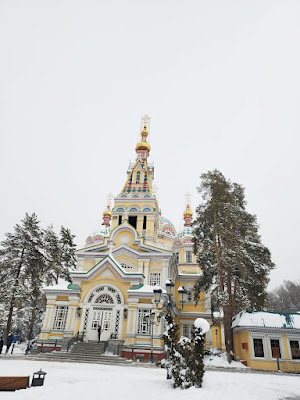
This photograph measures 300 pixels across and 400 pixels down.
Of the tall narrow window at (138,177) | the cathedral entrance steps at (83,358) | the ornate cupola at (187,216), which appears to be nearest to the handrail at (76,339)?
the cathedral entrance steps at (83,358)

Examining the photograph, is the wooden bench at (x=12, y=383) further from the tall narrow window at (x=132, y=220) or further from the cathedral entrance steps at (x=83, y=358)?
the tall narrow window at (x=132, y=220)

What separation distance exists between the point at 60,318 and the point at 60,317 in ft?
0.25

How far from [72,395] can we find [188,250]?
104 ft

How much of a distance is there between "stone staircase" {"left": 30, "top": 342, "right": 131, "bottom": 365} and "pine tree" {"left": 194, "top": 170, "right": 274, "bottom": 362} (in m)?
8.16

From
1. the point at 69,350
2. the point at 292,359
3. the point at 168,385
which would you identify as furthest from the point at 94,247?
the point at 168,385

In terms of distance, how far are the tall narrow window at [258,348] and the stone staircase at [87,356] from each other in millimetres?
7879

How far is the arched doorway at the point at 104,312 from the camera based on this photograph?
73.3ft

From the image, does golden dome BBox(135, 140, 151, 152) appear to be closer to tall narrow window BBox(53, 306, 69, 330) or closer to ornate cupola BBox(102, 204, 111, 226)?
ornate cupola BBox(102, 204, 111, 226)

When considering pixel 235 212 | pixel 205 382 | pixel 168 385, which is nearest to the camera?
pixel 168 385

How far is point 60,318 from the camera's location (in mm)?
23469

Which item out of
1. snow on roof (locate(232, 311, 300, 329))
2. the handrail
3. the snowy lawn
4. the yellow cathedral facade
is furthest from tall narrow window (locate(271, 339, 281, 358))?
the handrail

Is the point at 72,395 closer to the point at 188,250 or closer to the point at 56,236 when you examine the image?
the point at 56,236

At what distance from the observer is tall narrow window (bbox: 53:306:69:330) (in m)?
23.2

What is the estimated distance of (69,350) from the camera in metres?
20.1
